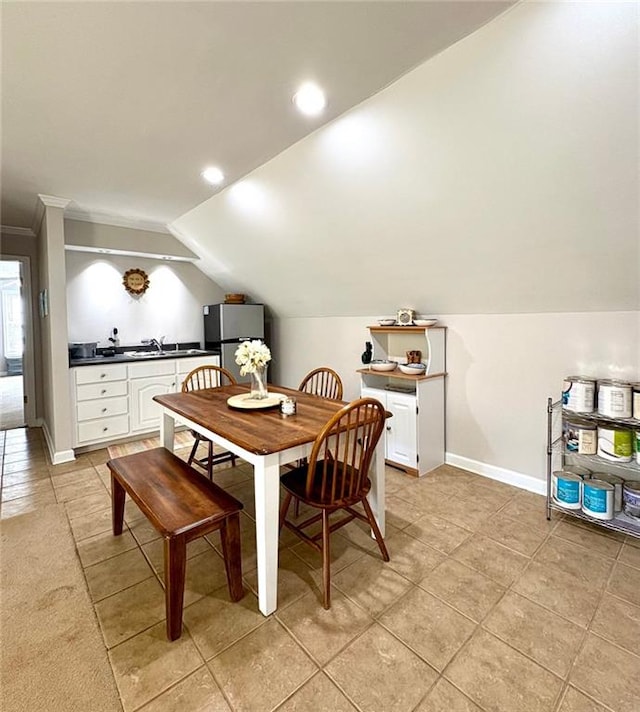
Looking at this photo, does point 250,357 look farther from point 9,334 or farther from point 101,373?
point 9,334

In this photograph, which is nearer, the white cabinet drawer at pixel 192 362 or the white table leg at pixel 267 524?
the white table leg at pixel 267 524

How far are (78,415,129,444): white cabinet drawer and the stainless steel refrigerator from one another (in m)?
1.32

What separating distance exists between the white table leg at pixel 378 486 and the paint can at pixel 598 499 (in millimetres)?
1274

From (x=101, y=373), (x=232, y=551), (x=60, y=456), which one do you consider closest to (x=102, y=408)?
(x=101, y=373)

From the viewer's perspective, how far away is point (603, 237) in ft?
6.68

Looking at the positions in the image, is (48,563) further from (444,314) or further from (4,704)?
(444,314)

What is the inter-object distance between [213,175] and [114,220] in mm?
1814

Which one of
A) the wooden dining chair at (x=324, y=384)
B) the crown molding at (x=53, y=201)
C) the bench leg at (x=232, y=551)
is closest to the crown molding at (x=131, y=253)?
the crown molding at (x=53, y=201)

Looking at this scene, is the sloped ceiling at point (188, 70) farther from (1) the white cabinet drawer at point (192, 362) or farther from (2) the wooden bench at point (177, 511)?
(1) the white cabinet drawer at point (192, 362)

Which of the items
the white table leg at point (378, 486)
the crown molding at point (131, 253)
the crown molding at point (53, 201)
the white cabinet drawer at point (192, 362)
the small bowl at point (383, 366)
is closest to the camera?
the white table leg at point (378, 486)

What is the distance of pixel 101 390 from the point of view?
3.77 m

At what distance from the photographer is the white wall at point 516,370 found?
2.39m

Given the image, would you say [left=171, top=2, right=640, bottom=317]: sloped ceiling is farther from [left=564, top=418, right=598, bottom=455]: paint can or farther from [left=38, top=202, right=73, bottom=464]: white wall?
[left=38, top=202, right=73, bottom=464]: white wall

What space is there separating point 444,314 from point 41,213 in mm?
3997
